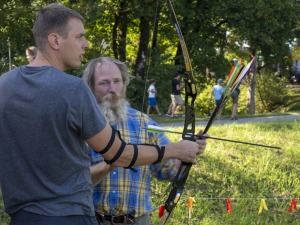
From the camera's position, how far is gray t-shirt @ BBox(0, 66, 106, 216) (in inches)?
79.4

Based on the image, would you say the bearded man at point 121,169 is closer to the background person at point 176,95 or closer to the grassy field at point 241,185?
the grassy field at point 241,185

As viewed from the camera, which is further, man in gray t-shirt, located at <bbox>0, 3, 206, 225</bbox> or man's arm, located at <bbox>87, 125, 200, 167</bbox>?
man's arm, located at <bbox>87, 125, 200, 167</bbox>

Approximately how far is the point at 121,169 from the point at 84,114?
2.80 ft

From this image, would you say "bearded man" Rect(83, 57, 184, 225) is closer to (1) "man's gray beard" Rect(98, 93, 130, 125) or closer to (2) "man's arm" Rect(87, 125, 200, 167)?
(1) "man's gray beard" Rect(98, 93, 130, 125)

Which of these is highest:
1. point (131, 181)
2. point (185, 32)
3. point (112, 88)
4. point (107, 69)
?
point (185, 32)

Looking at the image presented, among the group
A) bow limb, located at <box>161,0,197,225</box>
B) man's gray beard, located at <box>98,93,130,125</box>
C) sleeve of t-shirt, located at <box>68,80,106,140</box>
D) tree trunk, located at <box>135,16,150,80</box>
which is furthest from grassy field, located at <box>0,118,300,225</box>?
tree trunk, located at <box>135,16,150,80</box>

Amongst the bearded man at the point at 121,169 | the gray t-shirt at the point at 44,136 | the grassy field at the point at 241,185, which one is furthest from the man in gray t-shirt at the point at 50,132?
the grassy field at the point at 241,185

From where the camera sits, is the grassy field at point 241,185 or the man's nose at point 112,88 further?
the grassy field at point 241,185

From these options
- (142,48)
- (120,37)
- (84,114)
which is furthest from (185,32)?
(84,114)

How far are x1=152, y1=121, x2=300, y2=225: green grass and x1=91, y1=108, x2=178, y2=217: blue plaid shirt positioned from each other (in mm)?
2558

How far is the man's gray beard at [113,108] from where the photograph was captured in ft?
9.35

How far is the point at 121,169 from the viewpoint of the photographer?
2828 millimetres

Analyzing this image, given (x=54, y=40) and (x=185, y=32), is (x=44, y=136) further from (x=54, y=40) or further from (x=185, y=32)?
(x=185, y=32)

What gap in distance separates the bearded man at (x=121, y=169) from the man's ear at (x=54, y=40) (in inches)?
30.5
